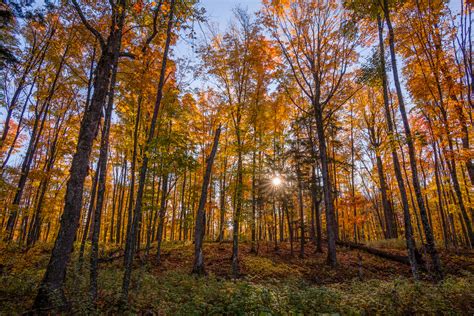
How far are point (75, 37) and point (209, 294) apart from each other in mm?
13036

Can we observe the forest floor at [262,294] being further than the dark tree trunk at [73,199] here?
No

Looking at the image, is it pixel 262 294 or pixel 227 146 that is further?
pixel 227 146

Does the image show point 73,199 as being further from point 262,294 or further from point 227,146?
point 227,146

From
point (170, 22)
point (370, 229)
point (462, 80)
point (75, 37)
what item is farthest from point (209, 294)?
point (370, 229)

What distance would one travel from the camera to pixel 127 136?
13539 millimetres

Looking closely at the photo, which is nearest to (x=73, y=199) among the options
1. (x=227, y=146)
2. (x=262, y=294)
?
(x=262, y=294)

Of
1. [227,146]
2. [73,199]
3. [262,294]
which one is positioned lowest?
[262,294]

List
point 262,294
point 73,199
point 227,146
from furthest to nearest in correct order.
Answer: point 227,146 → point 73,199 → point 262,294

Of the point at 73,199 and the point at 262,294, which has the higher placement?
the point at 73,199

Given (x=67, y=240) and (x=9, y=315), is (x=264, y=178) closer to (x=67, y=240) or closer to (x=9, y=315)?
(x=67, y=240)

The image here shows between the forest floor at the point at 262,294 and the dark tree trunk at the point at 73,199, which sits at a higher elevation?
the dark tree trunk at the point at 73,199

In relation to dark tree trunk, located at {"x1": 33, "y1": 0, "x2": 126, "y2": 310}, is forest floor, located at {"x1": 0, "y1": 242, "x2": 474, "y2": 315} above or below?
below

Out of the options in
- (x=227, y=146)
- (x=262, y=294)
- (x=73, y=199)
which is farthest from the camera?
(x=227, y=146)

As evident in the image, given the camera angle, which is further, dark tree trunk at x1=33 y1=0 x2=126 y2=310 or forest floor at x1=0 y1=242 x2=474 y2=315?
dark tree trunk at x1=33 y1=0 x2=126 y2=310
